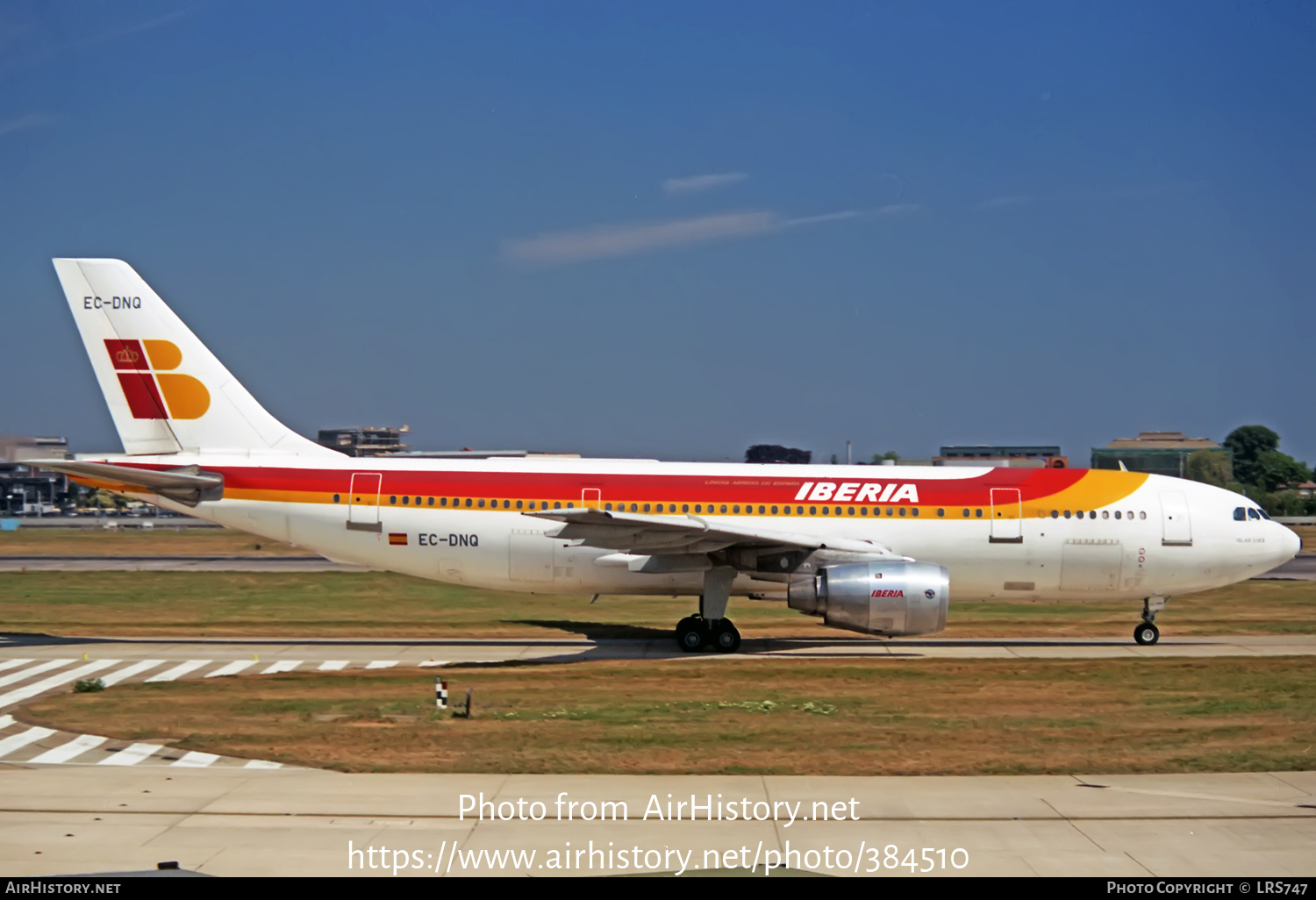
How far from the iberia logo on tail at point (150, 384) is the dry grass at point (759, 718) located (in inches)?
367

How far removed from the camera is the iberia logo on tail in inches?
1148

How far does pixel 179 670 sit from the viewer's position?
2414 cm

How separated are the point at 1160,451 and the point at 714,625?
64895 millimetres

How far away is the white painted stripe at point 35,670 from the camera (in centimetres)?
2266

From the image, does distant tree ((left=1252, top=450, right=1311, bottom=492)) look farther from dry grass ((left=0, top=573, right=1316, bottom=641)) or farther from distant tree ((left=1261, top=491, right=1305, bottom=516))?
dry grass ((left=0, top=573, right=1316, bottom=641))

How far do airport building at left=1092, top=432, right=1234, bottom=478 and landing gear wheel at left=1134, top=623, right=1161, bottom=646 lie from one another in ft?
94.9

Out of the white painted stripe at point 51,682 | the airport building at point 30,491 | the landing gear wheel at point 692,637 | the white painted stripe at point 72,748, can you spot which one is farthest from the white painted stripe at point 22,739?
the airport building at point 30,491

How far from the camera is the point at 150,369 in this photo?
2923cm

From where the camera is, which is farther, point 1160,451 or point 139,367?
point 1160,451

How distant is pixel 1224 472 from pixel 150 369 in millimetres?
71154

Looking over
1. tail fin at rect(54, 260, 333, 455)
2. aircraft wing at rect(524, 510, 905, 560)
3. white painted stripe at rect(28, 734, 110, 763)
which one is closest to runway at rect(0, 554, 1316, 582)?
tail fin at rect(54, 260, 333, 455)

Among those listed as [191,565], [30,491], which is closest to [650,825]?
[191,565]

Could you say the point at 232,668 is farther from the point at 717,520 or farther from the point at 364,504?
the point at 717,520
